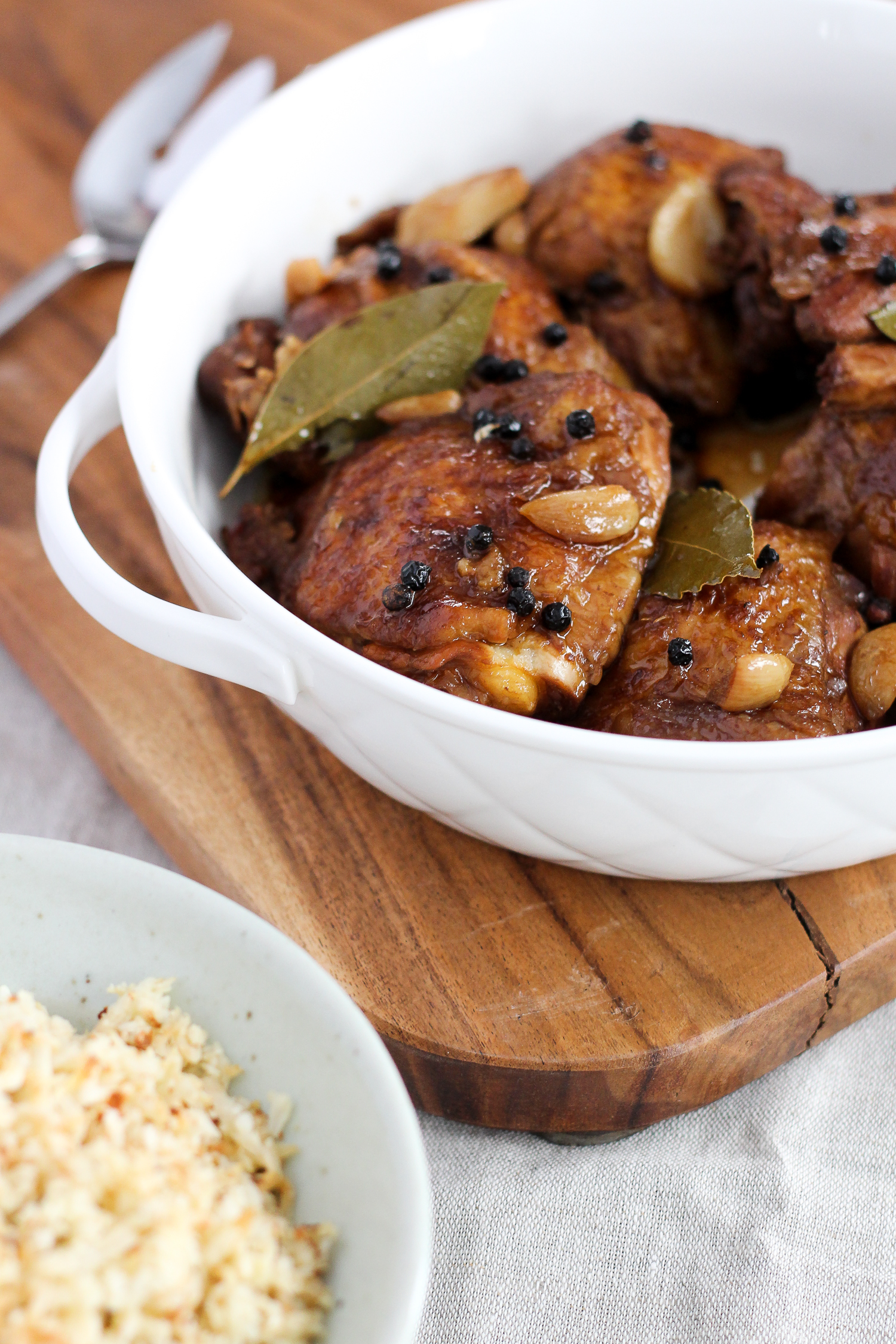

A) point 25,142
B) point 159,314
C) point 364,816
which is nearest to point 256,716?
point 364,816

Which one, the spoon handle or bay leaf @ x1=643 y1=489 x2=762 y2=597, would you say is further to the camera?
the spoon handle

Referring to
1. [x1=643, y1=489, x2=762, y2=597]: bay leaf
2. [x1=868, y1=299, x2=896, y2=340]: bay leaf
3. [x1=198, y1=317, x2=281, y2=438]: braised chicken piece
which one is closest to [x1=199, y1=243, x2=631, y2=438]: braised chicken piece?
[x1=198, y1=317, x2=281, y2=438]: braised chicken piece

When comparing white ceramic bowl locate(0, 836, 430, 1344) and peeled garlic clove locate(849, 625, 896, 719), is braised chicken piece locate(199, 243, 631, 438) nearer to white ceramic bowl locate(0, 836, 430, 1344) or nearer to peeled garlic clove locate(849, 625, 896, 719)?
peeled garlic clove locate(849, 625, 896, 719)

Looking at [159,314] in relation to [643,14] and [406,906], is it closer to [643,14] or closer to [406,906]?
[406,906]

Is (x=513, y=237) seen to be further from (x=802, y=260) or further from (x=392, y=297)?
(x=802, y=260)

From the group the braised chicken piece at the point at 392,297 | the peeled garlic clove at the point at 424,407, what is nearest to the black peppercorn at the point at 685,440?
the braised chicken piece at the point at 392,297
